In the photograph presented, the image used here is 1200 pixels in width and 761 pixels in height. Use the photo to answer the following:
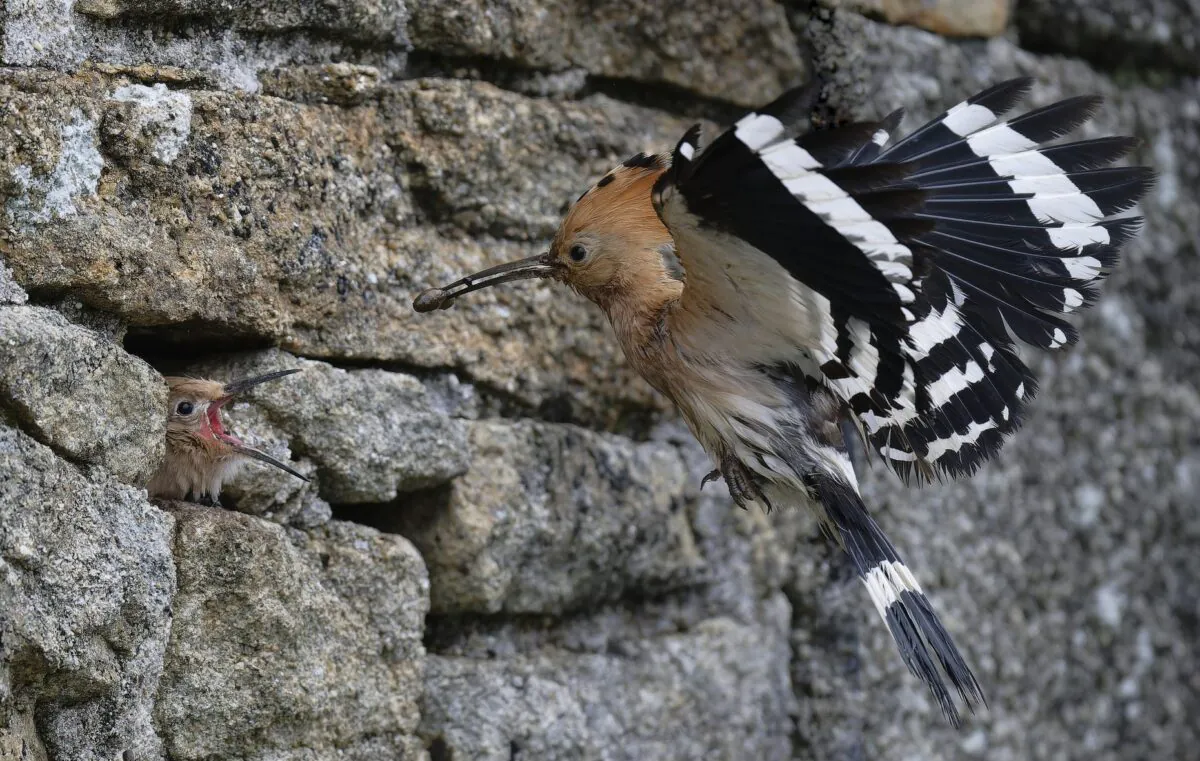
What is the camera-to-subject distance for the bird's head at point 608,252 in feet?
7.42

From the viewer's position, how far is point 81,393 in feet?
5.49

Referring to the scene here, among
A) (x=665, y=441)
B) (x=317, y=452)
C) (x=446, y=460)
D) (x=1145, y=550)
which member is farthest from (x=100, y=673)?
(x=1145, y=550)

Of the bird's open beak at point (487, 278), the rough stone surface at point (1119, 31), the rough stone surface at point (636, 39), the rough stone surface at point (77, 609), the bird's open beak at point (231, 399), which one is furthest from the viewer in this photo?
the rough stone surface at point (1119, 31)

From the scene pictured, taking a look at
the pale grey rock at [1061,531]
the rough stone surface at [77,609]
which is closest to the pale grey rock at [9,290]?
the rough stone surface at [77,609]

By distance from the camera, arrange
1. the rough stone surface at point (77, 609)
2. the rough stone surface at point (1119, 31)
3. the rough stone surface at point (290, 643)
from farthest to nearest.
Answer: the rough stone surface at point (1119, 31), the rough stone surface at point (290, 643), the rough stone surface at point (77, 609)

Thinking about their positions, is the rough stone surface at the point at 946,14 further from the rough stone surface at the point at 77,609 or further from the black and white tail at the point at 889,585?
the rough stone surface at the point at 77,609

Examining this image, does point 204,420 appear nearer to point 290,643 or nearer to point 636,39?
point 290,643

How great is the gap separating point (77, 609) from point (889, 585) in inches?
51.4

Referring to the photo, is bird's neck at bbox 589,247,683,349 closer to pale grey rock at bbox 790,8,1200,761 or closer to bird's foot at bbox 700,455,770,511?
bird's foot at bbox 700,455,770,511

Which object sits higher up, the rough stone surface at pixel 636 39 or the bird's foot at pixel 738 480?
the rough stone surface at pixel 636 39

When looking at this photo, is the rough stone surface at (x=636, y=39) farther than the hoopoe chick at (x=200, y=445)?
Yes

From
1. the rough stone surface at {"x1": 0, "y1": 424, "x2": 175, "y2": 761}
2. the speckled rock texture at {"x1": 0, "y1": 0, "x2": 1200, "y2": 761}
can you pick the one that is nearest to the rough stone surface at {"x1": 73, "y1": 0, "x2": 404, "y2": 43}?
the speckled rock texture at {"x1": 0, "y1": 0, "x2": 1200, "y2": 761}

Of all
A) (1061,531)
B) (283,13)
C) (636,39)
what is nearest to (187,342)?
(283,13)

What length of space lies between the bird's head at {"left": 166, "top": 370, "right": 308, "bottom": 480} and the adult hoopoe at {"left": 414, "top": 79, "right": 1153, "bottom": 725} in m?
0.36
